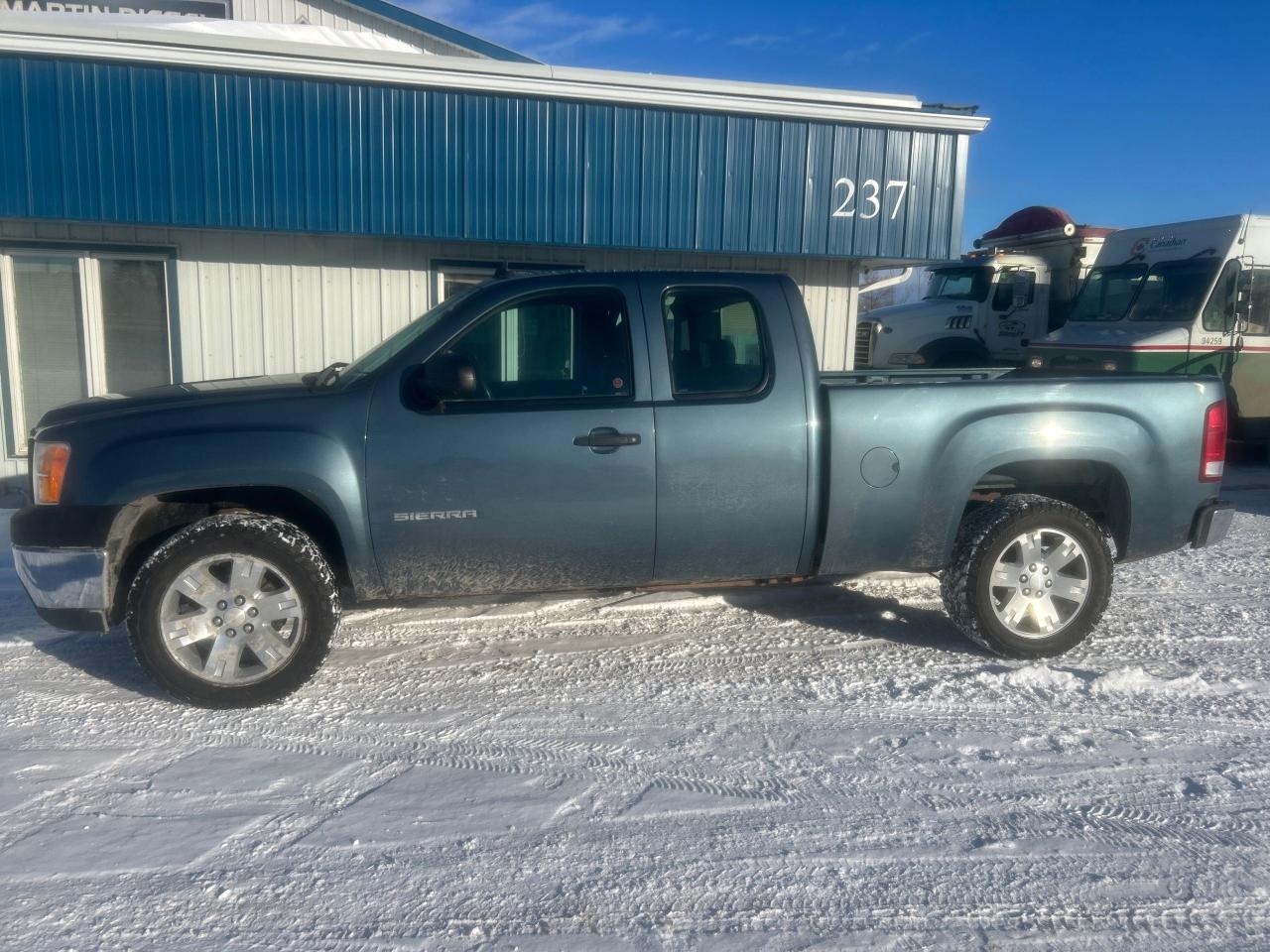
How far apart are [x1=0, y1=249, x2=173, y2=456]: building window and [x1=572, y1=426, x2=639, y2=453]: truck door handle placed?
6206 millimetres

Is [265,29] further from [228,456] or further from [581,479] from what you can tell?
[581,479]

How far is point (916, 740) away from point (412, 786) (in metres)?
1.94

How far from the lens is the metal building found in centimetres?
791

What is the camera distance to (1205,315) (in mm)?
10312

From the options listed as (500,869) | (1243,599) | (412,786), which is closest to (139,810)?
(412,786)

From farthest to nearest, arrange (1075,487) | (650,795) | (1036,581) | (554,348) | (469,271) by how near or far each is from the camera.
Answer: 1. (469,271)
2. (1075,487)
3. (1036,581)
4. (554,348)
5. (650,795)

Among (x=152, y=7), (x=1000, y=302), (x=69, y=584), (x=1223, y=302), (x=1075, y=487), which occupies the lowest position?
(x=69, y=584)

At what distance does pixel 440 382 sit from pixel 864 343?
40.9 feet

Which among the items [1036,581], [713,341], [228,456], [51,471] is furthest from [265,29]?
[1036,581]

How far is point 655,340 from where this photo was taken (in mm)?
4438

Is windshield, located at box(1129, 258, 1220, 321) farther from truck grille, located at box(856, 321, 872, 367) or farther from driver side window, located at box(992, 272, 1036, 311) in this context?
truck grille, located at box(856, 321, 872, 367)

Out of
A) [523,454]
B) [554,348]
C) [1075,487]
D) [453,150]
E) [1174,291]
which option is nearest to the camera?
[523,454]

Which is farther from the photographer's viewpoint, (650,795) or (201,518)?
(201,518)

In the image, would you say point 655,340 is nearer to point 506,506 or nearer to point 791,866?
point 506,506
